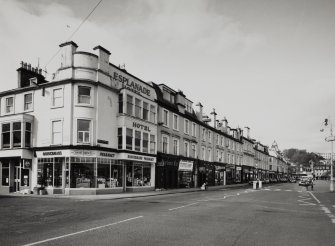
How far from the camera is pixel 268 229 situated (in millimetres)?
10227

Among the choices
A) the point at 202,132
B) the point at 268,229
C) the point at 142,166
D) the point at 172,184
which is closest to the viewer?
the point at 268,229

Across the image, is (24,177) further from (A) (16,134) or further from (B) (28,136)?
(A) (16,134)

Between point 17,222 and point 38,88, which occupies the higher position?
point 38,88

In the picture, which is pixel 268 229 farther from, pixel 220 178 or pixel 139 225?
pixel 220 178

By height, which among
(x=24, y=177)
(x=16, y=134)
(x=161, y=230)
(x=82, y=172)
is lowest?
(x=24, y=177)

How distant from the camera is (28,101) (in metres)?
29.7

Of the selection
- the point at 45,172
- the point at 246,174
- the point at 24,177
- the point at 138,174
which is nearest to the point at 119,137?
the point at 138,174

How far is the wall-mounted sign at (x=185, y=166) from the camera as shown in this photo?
40.1m

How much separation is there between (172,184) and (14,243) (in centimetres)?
3112

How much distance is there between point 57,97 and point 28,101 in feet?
14.2

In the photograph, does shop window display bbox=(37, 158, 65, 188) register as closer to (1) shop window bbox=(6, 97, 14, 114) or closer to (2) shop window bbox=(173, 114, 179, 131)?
(1) shop window bbox=(6, 97, 14, 114)

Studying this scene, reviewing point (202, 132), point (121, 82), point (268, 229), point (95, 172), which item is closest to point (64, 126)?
point (95, 172)

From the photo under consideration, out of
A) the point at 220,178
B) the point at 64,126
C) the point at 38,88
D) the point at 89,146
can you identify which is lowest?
the point at 220,178

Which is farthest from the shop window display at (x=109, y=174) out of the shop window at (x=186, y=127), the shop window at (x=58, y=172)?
the shop window at (x=186, y=127)
